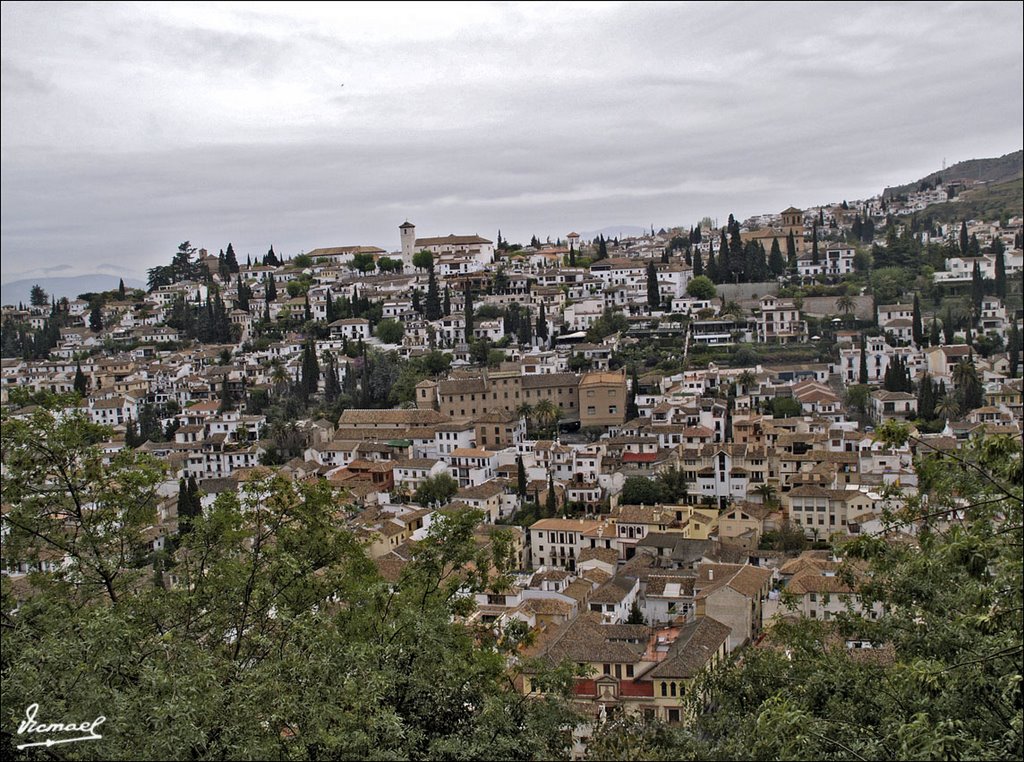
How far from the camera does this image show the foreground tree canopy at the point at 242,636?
4.95 meters

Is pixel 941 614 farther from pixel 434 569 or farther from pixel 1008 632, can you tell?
pixel 434 569

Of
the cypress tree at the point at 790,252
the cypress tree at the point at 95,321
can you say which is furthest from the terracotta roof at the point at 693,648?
the cypress tree at the point at 95,321

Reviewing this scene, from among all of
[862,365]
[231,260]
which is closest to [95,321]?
[231,260]

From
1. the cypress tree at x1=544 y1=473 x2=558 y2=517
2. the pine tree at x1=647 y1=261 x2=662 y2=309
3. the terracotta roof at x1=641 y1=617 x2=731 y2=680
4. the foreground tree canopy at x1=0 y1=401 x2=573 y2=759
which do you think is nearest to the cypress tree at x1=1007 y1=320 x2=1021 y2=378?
the pine tree at x1=647 y1=261 x2=662 y2=309

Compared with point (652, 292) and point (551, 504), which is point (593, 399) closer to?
point (551, 504)

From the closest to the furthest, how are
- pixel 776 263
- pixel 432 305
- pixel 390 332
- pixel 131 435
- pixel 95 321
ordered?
pixel 131 435 < pixel 390 332 < pixel 432 305 < pixel 776 263 < pixel 95 321

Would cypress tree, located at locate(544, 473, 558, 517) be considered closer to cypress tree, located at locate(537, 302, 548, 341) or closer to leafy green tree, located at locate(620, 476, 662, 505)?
leafy green tree, located at locate(620, 476, 662, 505)

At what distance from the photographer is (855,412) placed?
101 feet

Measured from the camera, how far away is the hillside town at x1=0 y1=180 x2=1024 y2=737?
17.0 metres

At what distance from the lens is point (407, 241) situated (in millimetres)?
58188

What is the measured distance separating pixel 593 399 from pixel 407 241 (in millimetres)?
29679

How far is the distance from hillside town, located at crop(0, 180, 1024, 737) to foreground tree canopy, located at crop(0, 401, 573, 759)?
0.43 m

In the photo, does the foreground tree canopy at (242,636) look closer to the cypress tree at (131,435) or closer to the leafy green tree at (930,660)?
the leafy green tree at (930,660)

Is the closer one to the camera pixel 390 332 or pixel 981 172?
pixel 390 332
